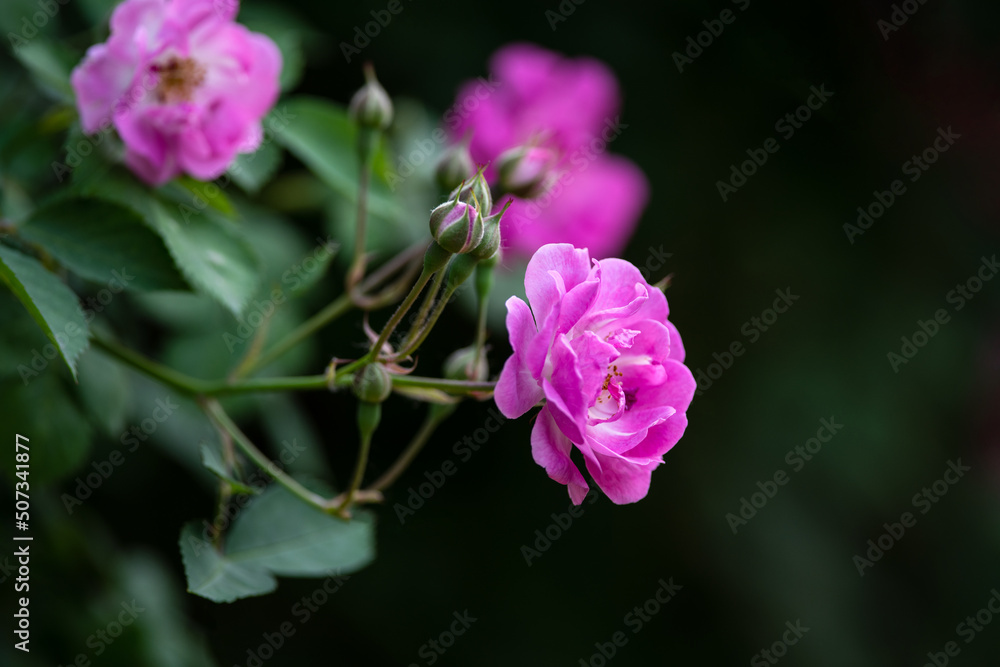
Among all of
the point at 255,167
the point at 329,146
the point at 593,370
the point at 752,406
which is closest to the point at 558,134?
the point at 329,146

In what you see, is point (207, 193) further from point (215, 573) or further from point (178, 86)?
point (215, 573)

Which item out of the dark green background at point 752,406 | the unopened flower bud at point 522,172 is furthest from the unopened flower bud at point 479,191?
the dark green background at point 752,406

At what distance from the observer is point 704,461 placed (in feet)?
8.34

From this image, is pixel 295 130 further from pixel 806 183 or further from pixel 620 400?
pixel 806 183

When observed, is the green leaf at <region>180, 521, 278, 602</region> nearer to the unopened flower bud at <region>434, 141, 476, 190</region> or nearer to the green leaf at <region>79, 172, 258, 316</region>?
the green leaf at <region>79, 172, 258, 316</region>

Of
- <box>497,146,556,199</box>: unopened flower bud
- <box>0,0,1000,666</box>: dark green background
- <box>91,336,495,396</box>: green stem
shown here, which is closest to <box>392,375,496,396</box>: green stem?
<box>91,336,495,396</box>: green stem

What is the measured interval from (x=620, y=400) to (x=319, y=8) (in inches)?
59.1

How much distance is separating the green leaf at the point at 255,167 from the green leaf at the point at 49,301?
0.36 meters

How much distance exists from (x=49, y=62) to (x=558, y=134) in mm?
903

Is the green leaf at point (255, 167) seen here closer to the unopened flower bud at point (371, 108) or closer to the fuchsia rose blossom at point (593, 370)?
the unopened flower bud at point (371, 108)

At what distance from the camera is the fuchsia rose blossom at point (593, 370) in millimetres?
736

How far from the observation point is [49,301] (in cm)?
79

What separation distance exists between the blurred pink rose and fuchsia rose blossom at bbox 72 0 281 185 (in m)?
0.57

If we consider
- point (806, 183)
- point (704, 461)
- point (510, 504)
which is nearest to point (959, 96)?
point (806, 183)
